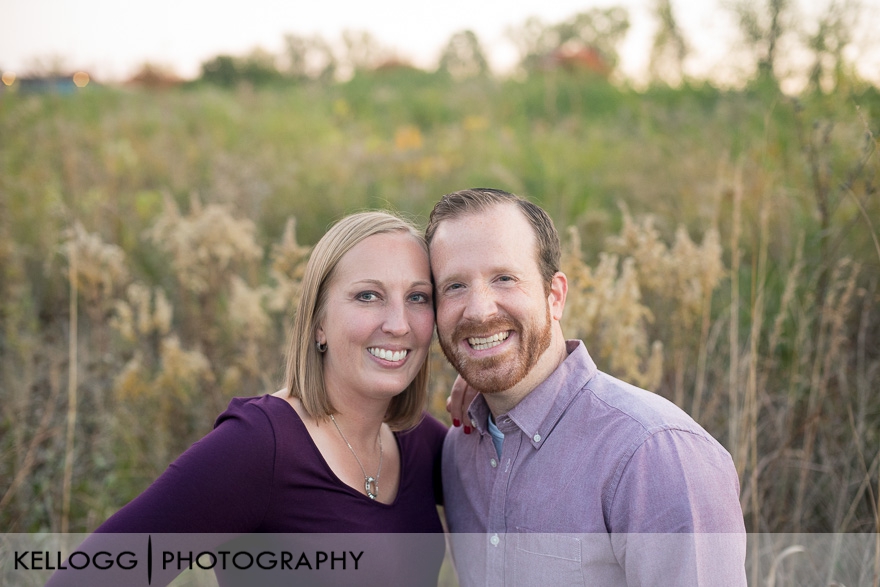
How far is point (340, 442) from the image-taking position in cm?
227

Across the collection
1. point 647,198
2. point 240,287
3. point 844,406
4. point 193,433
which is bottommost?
point 193,433

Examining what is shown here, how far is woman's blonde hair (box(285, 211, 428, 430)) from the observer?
7.41ft

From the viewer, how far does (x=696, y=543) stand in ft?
5.36

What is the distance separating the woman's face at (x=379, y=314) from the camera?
2.21 metres

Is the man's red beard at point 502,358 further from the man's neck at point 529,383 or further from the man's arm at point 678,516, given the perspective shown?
the man's arm at point 678,516

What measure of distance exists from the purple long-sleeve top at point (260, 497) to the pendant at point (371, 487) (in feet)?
0.17

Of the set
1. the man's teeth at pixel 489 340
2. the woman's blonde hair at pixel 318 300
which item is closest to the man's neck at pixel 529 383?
the man's teeth at pixel 489 340

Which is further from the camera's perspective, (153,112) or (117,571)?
(153,112)

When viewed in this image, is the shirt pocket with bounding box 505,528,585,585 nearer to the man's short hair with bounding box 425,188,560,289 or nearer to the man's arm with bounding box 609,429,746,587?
the man's arm with bounding box 609,429,746,587

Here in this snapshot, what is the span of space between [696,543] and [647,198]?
4698mm

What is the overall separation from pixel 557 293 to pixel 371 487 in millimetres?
882

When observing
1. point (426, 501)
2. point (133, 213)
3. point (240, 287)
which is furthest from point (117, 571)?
point (133, 213)

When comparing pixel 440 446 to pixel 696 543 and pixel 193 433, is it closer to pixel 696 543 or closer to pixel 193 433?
pixel 696 543

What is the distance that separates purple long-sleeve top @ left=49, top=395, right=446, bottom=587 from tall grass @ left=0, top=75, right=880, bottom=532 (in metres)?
1.30
